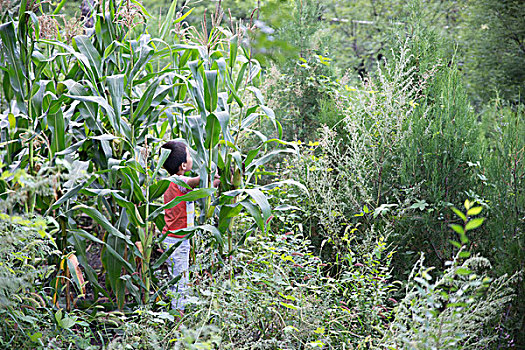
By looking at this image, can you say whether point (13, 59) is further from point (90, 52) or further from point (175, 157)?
point (175, 157)

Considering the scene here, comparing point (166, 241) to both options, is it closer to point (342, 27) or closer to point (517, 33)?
point (517, 33)

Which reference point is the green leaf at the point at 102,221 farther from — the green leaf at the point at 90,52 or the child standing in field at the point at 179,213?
the green leaf at the point at 90,52

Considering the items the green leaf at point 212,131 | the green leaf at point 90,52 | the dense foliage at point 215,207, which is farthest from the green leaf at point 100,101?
the green leaf at point 212,131

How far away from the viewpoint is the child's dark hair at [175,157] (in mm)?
3043

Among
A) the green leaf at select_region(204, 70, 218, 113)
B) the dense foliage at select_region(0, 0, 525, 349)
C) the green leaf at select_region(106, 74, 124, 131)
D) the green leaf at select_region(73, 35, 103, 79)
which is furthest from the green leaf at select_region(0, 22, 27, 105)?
the green leaf at select_region(204, 70, 218, 113)

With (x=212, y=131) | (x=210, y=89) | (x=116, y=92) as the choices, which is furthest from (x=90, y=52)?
(x=212, y=131)

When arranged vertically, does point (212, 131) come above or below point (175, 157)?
above

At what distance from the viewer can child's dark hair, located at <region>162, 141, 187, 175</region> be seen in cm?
304

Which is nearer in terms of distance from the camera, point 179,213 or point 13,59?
point 13,59

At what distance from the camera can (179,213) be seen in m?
3.03

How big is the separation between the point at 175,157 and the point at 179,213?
1.23 feet

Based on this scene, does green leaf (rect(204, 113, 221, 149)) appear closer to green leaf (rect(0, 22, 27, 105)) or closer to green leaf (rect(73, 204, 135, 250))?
green leaf (rect(73, 204, 135, 250))

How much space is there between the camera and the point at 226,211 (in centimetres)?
282

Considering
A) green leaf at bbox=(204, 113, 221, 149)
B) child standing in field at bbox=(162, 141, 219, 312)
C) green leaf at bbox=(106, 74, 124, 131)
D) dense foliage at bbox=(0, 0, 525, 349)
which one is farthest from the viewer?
child standing in field at bbox=(162, 141, 219, 312)
